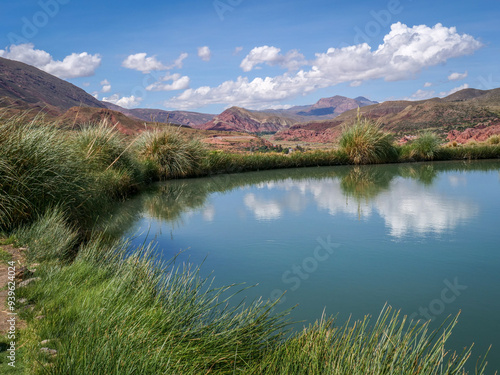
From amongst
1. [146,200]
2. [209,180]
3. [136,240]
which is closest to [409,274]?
[136,240]

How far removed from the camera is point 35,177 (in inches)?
166

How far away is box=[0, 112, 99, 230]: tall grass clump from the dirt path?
21.5 inches

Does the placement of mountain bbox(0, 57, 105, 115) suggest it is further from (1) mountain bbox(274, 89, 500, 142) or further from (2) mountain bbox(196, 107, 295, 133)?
(1) mountain bbox(274, 89, 500, 142)

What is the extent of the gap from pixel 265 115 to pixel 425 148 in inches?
5017

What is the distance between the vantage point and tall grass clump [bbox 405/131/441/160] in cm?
1585

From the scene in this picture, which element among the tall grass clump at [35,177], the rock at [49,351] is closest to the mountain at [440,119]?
the tall grass clump at [35,177]

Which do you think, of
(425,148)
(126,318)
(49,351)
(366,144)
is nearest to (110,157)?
(126,318)

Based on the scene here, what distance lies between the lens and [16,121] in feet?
15.0

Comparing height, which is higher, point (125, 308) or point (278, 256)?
point (125, 308)

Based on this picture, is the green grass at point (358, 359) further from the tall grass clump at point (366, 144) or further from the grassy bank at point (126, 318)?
the tall grass clump at point (366, 144)

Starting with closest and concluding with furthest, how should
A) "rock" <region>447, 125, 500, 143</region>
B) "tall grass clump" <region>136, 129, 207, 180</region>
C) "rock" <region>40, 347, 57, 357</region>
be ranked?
"rock" <region>40, 347, 57, 357</region> → "tall grass clump" <region>136, 129, 207, 180</region> → "rock" <region>447, 125, 500, 143</region>

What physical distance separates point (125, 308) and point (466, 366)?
1864 millimetres

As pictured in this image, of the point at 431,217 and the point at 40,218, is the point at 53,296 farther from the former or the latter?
the point at 431,217

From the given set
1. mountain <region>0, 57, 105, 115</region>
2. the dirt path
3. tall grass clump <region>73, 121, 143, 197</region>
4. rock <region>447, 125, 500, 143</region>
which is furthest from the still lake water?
mountain <region>0, 57, 105, 115</region>
